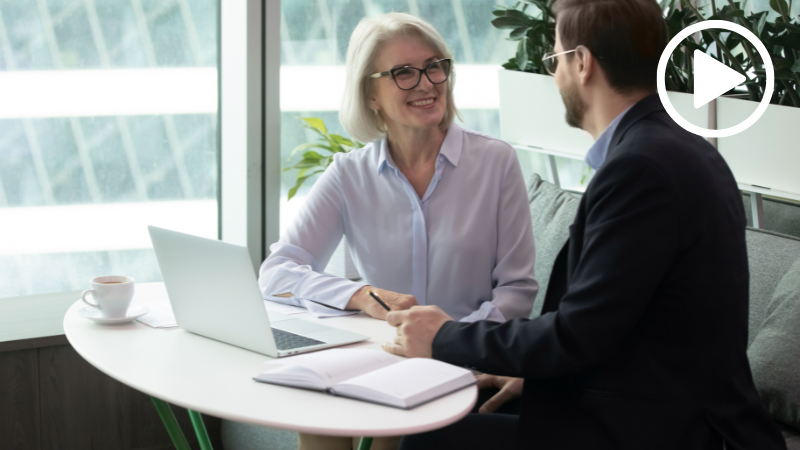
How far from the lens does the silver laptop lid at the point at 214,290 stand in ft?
4.08

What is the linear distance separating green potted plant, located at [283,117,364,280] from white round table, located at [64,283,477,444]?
1051mm

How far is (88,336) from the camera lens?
54.8 inches

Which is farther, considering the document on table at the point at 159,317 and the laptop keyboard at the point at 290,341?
the document on table at the point at 159,317

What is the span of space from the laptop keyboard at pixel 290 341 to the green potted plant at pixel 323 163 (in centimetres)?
114

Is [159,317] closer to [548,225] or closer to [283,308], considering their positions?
[283,308]

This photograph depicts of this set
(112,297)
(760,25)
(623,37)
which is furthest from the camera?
(760,25)

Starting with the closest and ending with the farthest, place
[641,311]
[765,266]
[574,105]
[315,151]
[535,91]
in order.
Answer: [641,311] < [574,105] < [765,266] < [535,91] < [315,151]

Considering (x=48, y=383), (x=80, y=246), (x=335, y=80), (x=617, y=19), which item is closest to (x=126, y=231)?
(x=80, y=246)

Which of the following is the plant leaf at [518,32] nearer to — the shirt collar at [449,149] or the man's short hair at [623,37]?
the shirt collar at [449,149]

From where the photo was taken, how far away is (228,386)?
1.13 metres

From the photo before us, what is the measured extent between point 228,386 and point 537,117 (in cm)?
181

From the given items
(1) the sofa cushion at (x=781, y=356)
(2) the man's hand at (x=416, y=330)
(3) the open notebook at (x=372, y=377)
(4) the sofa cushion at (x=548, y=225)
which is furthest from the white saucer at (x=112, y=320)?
(1) the sofa cushion at (x=781, y=356)

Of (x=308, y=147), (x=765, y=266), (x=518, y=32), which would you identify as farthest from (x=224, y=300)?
(x=518, y=32)

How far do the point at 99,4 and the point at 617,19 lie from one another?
6.16 feet
